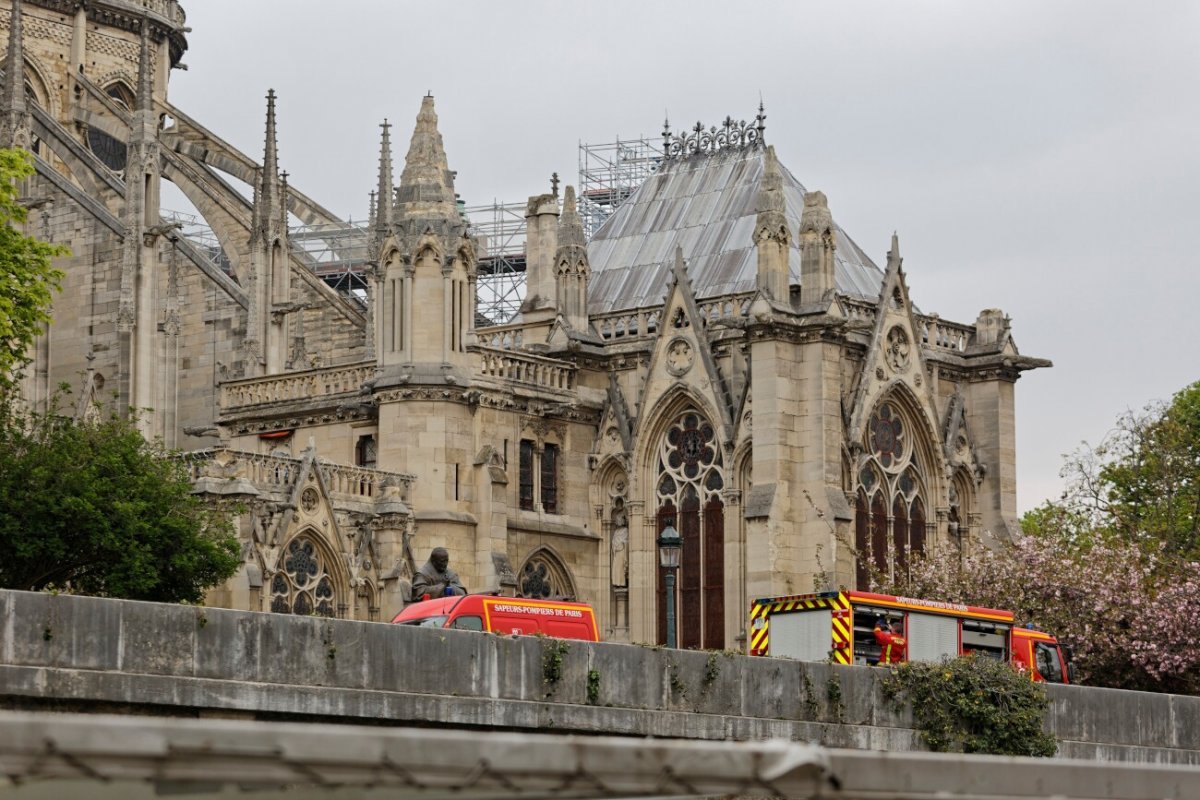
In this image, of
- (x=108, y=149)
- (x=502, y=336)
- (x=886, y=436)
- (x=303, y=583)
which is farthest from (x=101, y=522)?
(x=108, y=149)

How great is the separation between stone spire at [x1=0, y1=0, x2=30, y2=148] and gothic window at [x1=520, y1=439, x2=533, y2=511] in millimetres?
14859

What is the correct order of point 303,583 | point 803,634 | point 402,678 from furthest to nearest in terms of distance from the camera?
point 303,583
point 803,634
point 402,678

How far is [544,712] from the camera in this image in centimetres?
2345

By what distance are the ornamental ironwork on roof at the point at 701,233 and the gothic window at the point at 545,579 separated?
5723 mm

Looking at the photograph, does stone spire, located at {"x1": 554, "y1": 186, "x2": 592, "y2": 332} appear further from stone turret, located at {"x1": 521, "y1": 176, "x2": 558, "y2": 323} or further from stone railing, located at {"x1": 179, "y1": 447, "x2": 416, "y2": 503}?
stone railing, located at {"x1": 179, "y1": 447, "x2": 416, "y2": 503}

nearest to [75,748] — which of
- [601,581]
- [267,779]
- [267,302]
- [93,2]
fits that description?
[267,779]

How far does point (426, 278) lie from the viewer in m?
44.8

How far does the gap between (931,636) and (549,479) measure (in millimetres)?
14649

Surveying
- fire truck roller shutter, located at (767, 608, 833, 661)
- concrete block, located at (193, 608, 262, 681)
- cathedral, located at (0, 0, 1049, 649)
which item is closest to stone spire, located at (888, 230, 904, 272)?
cathedral, located at (0, 0, 1049, 649)

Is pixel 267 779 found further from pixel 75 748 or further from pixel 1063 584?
pixel 1063 584

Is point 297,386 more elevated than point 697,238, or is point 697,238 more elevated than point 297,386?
point 697,238

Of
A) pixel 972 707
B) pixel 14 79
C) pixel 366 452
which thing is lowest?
pixel 972 707

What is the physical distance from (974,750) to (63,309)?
33787 mm

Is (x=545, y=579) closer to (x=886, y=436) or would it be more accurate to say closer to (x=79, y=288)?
(x=886, y=436)
